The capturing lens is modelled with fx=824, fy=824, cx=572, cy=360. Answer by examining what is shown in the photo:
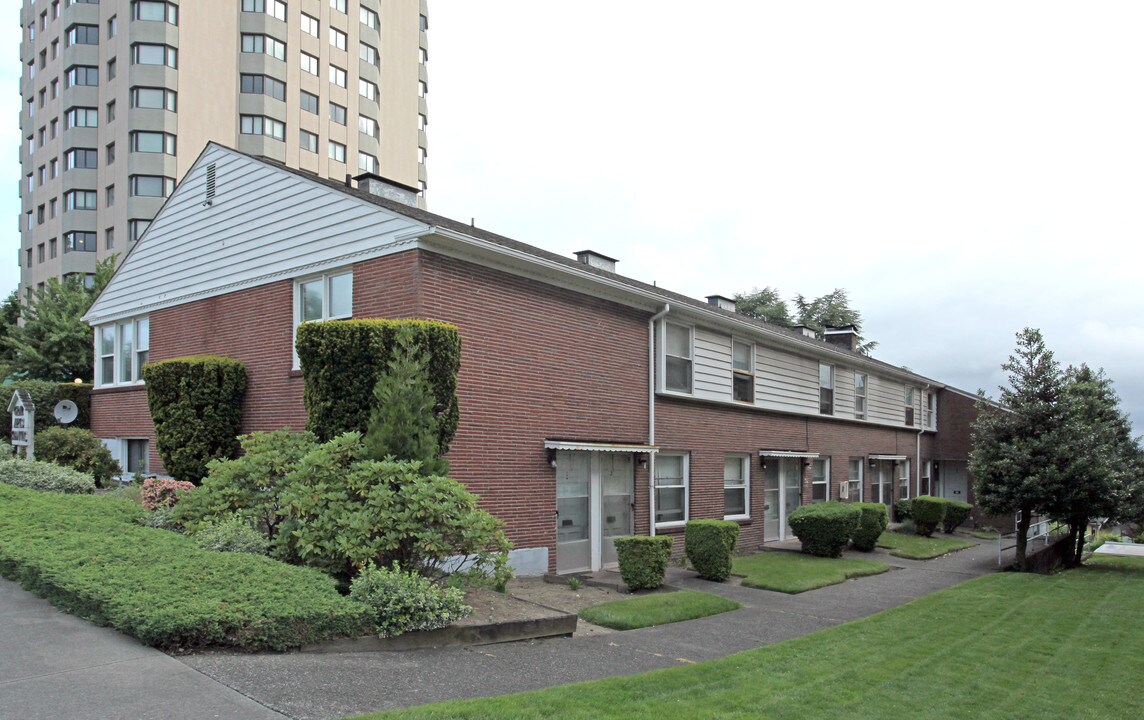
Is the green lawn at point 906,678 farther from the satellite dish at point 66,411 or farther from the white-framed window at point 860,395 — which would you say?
the satellite dish at point 66,411

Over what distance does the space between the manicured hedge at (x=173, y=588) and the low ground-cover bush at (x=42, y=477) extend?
15.2 ft

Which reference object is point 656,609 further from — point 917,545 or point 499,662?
point 917,545

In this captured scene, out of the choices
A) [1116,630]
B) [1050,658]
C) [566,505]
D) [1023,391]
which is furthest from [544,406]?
[1023,391]

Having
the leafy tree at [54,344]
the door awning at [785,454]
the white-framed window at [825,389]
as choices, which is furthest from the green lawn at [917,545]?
the leafy tree at [54,344]

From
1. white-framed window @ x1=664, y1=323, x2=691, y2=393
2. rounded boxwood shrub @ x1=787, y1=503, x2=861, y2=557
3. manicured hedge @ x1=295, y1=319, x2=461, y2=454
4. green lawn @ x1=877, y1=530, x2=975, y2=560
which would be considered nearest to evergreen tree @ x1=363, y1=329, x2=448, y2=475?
manicured hedge @ x1=295, y1=319, x2=461, y2=454

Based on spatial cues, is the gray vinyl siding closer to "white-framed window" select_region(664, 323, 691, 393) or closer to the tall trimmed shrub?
"white-framed window" select_region(664, 323, 691, 393)

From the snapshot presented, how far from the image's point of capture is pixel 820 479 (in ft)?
78.6

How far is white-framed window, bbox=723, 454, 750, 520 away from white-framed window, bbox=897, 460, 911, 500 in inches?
479

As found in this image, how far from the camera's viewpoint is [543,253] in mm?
16719

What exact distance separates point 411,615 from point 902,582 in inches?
456

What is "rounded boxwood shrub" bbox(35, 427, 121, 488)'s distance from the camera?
54.5ft

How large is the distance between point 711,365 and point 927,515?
37.4 feet

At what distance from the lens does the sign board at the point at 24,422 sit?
52.3 ft

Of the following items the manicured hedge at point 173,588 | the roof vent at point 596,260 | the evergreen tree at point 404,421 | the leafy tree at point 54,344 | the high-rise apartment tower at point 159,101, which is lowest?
the manicured hedge at point 173,588
